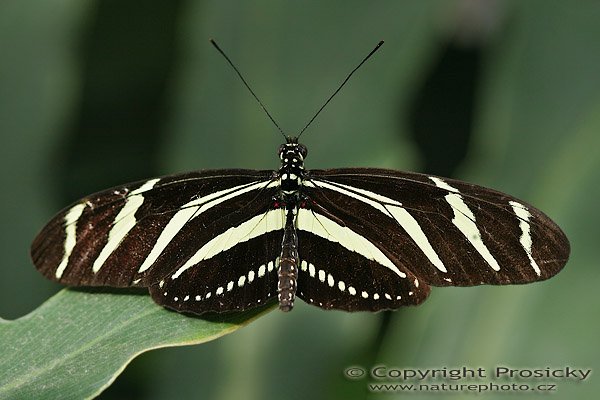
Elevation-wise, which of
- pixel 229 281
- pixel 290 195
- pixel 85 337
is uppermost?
pixel 290 195

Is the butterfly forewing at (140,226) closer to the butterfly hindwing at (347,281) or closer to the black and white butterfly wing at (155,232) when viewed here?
the black and white butterfly wing at (155,232)

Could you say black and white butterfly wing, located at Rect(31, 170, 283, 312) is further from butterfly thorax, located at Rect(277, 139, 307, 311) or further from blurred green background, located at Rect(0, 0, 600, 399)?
Result: blurred green background, located at Rect(0, 0, 600, 399)

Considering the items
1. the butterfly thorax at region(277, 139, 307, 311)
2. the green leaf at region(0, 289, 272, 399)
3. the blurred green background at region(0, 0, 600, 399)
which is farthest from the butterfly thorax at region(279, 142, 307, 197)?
the blurred green background at region(0, 0, 600, 399)

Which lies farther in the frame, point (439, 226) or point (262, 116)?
point (262, 116)

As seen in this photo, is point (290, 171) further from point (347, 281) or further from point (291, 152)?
point (347, 281)

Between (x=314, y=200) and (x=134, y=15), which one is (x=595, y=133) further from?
(x=134, y=15)

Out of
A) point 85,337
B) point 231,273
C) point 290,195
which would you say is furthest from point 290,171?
point 85,337

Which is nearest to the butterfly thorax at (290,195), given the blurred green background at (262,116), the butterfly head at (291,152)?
the butterfly head at (291,152)

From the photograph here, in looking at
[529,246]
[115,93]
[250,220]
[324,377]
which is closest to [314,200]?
[250,220]
